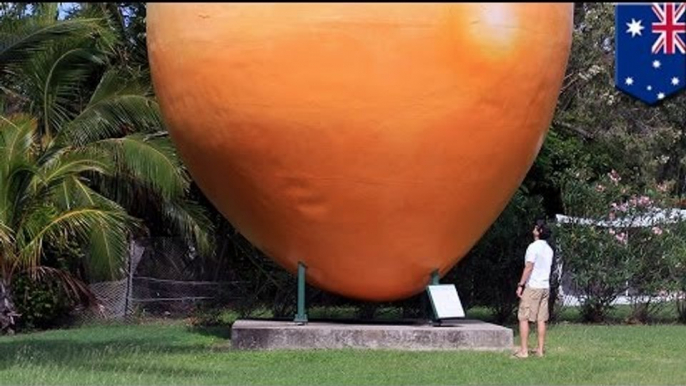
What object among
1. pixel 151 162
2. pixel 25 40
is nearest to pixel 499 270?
pixel 151 162

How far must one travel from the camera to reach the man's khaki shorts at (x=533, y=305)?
43.1 ft

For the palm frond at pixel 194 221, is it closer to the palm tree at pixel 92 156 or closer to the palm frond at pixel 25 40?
the palm tree at pixel 92 156

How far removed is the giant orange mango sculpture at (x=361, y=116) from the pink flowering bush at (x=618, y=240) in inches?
167

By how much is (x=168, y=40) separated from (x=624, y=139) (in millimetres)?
15984

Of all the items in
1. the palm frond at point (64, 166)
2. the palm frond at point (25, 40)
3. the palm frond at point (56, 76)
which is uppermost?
the palm frond at point (56, 76)

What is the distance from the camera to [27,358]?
13297 mm

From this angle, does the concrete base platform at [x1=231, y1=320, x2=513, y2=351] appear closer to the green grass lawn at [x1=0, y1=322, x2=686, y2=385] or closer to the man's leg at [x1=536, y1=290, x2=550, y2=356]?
the green grass lawn at [x1=0, y1=322, x2=686, y2=385]

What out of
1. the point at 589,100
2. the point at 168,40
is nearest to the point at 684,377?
the point at 168,40

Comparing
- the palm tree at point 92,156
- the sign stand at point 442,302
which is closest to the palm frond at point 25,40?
the palm tree at point 92,156

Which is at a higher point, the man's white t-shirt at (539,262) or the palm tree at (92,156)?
the palm tree at (92,156)

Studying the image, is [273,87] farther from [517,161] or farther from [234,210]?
[517,161]

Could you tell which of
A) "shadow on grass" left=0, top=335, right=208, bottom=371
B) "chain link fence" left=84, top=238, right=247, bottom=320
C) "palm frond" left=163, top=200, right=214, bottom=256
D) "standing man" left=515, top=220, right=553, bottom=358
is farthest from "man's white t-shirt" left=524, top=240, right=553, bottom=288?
"chain link fence" left=84, top=238, right=247, bottom=320

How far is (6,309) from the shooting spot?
55.5 feet

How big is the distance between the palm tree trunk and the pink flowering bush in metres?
7.56
